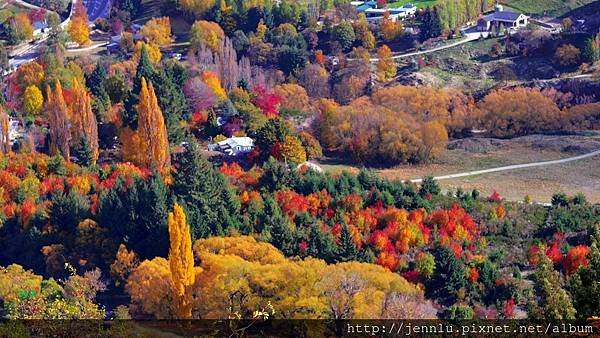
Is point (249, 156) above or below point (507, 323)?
below

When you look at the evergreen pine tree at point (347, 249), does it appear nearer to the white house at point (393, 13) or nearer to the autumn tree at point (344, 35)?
the autumn tree at point (344, 35)

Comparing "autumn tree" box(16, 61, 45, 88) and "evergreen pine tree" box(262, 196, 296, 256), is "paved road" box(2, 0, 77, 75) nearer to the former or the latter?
"autumn tree" box(16, 61, 45, 88)

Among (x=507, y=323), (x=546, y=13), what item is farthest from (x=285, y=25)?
(x=507, y=323)

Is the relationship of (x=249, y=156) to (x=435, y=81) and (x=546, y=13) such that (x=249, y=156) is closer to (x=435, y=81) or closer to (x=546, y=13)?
(x=435, y=81)

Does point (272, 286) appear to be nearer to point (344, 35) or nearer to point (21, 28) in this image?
point (344, 35)

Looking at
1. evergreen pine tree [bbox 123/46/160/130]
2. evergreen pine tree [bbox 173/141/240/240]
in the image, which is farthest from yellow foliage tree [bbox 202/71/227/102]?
evergreen pine tree [bbox 173/141/240/240]

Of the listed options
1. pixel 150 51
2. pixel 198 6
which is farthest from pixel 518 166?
pixel 198 6
